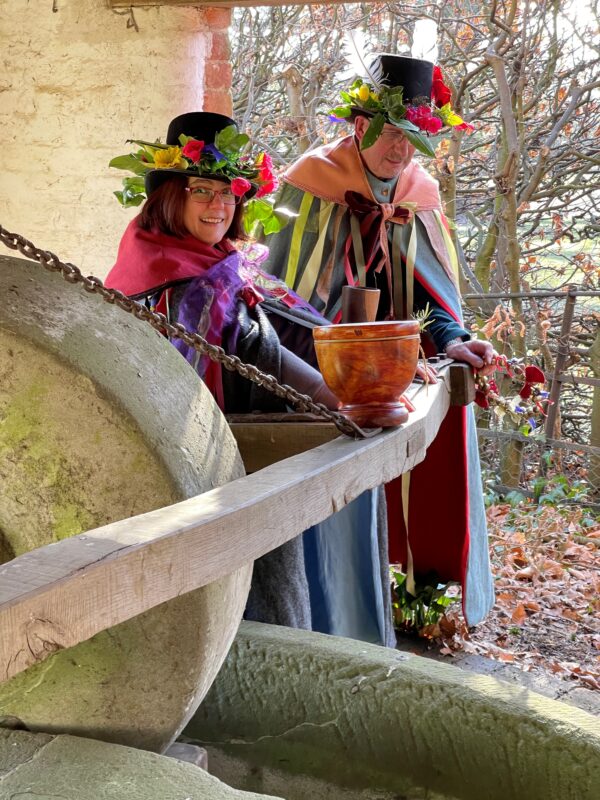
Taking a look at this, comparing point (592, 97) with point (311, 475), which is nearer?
point (311, 475)

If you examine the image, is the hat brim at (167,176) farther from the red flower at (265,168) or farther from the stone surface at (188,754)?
the stone surface at (188,754)

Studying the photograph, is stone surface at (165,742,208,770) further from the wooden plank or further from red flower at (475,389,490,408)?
red flower at (475,389,490,408)

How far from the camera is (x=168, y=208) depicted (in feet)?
9.17

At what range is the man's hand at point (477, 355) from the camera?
327cm

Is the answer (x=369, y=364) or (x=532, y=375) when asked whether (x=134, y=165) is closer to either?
(x=369, y=364)

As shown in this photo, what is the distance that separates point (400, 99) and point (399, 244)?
24.4 inches

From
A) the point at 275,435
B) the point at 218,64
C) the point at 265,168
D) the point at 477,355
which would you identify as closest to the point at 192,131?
the point at 265,168

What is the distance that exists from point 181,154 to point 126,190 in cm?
33

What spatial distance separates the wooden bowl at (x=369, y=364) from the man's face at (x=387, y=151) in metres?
1.63

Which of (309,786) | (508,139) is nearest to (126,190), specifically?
(309,786)

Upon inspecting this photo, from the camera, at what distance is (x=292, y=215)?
12.1 ft

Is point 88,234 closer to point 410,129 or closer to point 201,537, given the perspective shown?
point 410,129

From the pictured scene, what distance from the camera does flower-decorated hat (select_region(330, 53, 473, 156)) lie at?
11.0 ft

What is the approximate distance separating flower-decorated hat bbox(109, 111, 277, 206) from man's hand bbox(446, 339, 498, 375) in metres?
0.92
